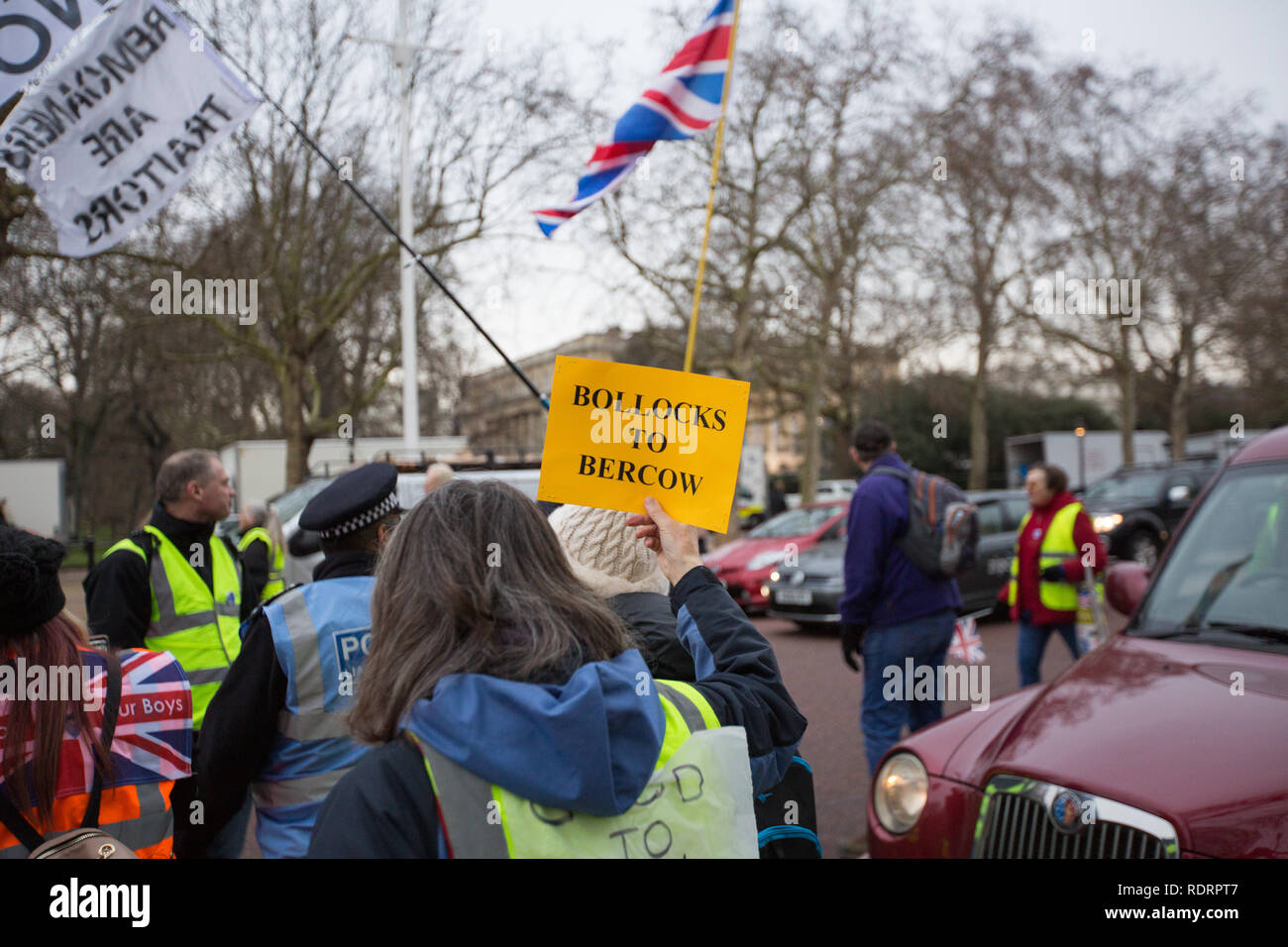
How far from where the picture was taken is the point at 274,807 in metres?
2.53

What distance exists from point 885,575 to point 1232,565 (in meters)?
1.78

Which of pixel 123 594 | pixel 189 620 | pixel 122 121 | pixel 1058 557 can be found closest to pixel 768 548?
pixel 1058 557

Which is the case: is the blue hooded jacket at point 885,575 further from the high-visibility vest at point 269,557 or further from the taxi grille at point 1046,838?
the high-visibility vest at point 269,557

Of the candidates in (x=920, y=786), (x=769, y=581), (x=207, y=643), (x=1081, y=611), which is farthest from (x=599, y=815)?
(x=769, y=581)

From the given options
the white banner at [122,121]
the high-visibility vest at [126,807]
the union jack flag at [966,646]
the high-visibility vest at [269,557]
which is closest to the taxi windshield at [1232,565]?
the union jack flag at [966,646]

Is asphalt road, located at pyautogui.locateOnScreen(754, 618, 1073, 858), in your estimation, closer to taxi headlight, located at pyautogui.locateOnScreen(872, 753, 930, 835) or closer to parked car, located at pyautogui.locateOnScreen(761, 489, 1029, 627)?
Result: parked car, located at pyautogui.locateOnScreen(761, 489, 1029, 627)

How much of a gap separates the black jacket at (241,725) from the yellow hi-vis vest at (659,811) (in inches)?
46.3

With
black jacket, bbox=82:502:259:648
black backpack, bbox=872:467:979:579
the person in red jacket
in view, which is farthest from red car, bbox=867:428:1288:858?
black jacket, bbox=82:502:259:648

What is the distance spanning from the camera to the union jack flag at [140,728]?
2100 millimetres

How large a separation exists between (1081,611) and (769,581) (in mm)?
5918

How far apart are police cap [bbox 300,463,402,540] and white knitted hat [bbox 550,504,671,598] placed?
30.2 inches

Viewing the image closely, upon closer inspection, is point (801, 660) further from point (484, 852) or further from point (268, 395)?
point (268, 395)

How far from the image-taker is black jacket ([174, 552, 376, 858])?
2.36 m

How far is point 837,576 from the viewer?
11219 millimetres
